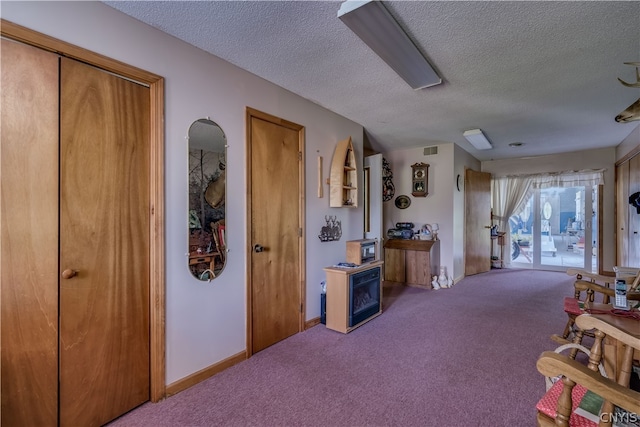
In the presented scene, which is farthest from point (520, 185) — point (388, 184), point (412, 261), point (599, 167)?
point (412, 261)

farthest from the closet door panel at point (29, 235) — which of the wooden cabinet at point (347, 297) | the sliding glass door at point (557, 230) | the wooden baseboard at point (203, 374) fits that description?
the sliding glass door at point (557, 230)

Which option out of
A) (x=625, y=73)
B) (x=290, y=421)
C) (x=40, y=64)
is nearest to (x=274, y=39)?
(x=40, y=64)

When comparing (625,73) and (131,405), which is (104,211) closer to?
(131,405)

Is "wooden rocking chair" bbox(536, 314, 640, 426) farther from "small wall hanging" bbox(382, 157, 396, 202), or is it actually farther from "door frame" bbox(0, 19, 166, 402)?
"small wall hanging" bbox(382, 157, 396, 202)

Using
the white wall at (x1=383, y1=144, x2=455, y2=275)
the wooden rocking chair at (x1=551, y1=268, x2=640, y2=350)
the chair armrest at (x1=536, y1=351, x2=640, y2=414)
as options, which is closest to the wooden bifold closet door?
the chair armrest at (x1=536, y1=351, x2=640, y2=414)

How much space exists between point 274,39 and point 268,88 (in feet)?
2.20

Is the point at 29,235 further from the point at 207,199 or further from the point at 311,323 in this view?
the point at 311,323

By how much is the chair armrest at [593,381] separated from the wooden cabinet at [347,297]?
1984mm

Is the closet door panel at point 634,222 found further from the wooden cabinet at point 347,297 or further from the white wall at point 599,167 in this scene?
the wooden cabinet at point 347,297

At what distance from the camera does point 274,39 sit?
2012 millimetres

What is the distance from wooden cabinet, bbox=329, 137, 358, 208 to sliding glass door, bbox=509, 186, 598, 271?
4.83 m

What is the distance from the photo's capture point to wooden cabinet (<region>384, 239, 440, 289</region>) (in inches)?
187

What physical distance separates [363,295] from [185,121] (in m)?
2.49

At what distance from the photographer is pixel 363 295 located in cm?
329
